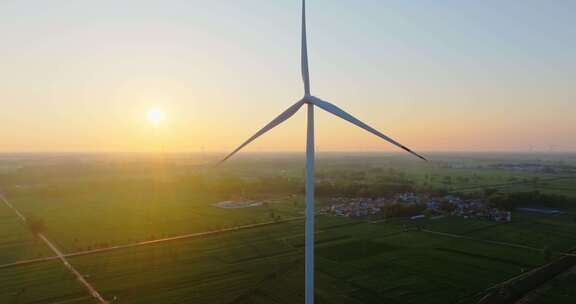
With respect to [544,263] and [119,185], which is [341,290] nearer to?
[544,263]

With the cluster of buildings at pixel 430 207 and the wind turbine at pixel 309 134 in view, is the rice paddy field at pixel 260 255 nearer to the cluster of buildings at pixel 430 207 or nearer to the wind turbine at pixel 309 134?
the cluster of buildings at pixel 430 207

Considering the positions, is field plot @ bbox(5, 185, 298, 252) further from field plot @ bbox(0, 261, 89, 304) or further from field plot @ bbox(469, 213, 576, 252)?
field plot @ bbox(469, 213, 576, 252)

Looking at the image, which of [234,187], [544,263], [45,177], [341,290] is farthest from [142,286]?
[45,177]

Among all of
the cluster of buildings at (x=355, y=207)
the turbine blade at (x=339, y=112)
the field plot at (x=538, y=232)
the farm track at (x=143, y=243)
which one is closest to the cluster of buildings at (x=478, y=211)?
the field plot at (x=538, y=232)

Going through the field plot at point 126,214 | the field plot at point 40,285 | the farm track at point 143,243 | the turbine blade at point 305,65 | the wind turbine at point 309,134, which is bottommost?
the field plot at point 40,285

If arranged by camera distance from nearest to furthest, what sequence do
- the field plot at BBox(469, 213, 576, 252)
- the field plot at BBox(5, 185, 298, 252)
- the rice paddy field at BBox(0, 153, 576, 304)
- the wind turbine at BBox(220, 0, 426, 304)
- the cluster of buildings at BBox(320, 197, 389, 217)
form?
the wind turbine at BBox(220, 0, 426, 304)
the rice paddy field at BBox(0, 153, 576, 304)
the field plot at BBox(469, 213, 576, 252)
the field plot at BBox(5, 185, 298, 252)
the cluster of buildings at BBox(320, 197, 389, 217)

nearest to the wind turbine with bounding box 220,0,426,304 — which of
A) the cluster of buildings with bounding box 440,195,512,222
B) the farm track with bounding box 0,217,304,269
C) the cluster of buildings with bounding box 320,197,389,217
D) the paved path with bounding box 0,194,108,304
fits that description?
the paved path with bounding box 0,194,108,304

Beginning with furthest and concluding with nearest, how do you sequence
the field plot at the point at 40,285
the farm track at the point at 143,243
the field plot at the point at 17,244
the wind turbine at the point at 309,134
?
1. the field plot at the point at 17,244
2. the farm track at the point at 143,243
3. the field plot at the point at 40,285
4. the wind turbine at the point at 309,134
